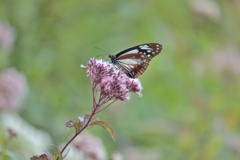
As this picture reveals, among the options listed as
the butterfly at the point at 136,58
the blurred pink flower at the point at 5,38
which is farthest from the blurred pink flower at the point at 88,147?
the blurred pink flower at the point at 5,38

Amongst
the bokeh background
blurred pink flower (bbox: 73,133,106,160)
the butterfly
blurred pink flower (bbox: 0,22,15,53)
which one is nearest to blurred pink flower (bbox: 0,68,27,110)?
the bokeh background

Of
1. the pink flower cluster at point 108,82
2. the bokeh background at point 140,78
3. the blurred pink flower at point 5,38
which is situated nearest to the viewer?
the pink flower cluster at point 108,82

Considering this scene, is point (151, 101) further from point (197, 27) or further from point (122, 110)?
point (197, 27)

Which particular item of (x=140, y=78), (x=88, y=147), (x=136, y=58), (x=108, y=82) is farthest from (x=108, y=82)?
(x=140, y=78)

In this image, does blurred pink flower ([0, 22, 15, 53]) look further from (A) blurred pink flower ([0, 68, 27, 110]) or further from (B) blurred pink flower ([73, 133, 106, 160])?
(B) blurred pink flower ([73, 133, 106, 160])

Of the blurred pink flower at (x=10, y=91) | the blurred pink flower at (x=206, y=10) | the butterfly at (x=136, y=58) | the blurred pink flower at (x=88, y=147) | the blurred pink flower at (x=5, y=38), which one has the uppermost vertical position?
the blurred pink flower at (x=206, y=10)

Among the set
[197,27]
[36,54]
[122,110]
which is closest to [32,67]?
[36,54]

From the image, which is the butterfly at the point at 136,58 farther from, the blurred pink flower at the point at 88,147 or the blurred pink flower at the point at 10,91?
the blurred pink flower at the point at 10,91
